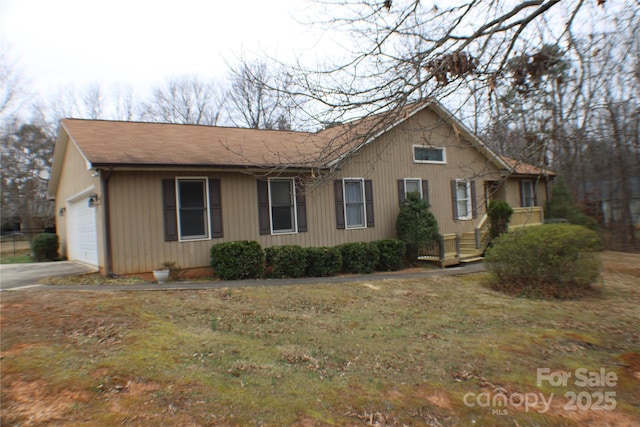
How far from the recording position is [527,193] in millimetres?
21141

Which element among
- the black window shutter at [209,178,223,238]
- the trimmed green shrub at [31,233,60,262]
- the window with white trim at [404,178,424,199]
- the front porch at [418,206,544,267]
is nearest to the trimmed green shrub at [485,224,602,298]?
the front porch at [418,206,544,267]

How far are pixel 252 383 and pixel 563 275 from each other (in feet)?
27.0

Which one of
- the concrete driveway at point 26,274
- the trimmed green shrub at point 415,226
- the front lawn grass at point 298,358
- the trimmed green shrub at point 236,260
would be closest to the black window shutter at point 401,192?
the trimmed green shrub at point 415,226

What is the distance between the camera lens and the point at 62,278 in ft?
32.7

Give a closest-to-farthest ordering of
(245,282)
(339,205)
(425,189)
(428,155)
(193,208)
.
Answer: (245,282), (193,208), (339,205), (425,189), (428,155)

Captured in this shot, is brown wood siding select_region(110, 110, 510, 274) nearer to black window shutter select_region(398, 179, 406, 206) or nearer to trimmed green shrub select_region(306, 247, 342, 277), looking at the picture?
black window shutter select_region(398, 179, 406, 206)

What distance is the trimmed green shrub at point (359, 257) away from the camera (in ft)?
41.1

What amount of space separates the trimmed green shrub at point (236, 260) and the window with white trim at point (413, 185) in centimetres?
674

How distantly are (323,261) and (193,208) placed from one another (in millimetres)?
3947

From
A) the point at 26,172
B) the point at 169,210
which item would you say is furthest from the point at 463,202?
the point at 26,172

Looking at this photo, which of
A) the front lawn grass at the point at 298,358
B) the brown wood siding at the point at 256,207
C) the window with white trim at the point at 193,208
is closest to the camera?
the front lawn grass at the point at 298,358

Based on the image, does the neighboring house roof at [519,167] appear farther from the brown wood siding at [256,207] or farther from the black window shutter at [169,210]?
the black window shutter at [169,210]

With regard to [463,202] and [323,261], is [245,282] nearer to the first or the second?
[323,261]

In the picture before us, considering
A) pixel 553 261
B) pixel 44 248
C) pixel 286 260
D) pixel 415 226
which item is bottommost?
pixel 553 261
